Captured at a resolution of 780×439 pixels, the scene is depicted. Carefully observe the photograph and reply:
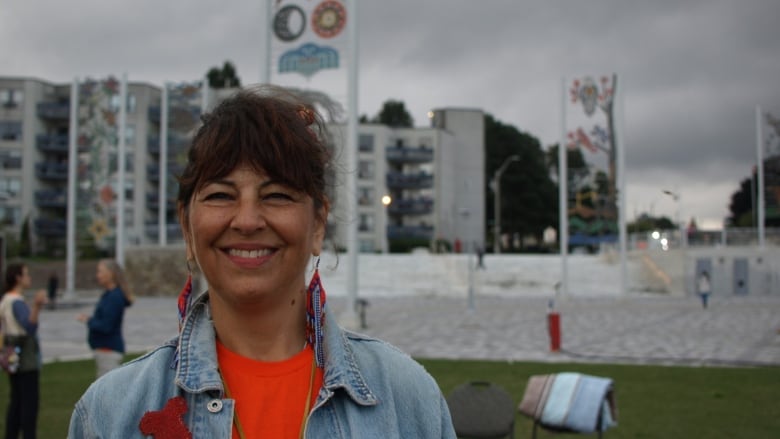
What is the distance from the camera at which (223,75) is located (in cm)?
8731

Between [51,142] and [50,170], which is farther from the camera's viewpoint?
[50,170]

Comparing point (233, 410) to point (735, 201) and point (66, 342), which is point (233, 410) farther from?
point (735, 201)

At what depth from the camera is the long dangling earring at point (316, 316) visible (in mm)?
1921

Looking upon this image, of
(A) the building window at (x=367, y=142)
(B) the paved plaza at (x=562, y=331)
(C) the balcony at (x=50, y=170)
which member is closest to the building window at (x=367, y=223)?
(A) the building window at (x=367, y=142)

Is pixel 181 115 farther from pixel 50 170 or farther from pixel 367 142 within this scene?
pixel 367 142

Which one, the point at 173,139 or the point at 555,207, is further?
the point at 555,207

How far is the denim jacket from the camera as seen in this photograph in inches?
68.4

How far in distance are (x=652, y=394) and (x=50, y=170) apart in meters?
71.5

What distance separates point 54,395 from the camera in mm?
11883

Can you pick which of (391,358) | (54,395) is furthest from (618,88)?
(391,358)

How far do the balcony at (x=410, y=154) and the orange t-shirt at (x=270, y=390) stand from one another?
7808 centimetres

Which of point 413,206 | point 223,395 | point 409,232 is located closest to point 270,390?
point 223,395

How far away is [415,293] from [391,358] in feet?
144

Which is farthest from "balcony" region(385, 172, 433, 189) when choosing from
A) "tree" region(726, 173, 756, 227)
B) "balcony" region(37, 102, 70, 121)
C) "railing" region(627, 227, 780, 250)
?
"tree" region(726, 173, 756, 227)
